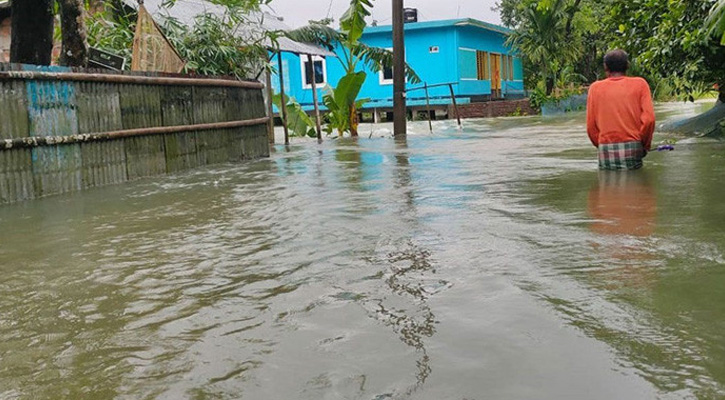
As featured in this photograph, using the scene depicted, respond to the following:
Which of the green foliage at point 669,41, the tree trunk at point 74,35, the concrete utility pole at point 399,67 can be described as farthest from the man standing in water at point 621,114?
the concrete utility pole at point 399,67

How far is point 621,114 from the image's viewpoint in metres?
8.16

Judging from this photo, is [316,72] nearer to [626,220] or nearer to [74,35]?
[74,35]

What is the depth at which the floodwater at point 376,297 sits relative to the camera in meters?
2.54

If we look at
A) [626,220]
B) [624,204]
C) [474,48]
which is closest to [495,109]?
[474,48]

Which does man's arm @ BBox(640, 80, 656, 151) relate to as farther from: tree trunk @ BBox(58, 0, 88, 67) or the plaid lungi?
tree trunk @ BBox(58, 0, 88, 67)

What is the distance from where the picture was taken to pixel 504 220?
5500 mm

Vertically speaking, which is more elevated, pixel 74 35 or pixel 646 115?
pixel 74 35

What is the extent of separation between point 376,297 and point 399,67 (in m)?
15.9

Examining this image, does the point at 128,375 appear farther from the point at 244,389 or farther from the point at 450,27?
the point at 450,27

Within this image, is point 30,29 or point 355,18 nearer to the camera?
point 30,29

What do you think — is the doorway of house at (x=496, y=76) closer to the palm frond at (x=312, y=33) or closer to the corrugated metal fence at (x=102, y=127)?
the palm frond at (x=312, y=33)

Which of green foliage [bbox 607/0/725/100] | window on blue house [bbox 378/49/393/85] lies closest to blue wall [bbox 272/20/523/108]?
window on blue house [bbox 378/49/393/85]

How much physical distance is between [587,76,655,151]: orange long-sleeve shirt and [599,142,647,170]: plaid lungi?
56 millimetres

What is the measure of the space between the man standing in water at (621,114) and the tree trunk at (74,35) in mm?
6997
